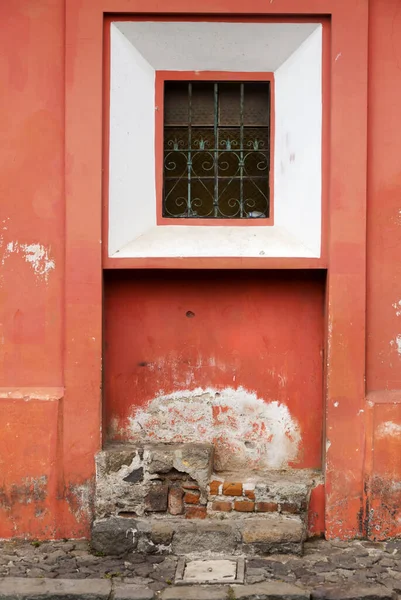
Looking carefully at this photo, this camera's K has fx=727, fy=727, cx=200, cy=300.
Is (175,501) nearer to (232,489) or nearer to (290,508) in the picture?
(232,489)

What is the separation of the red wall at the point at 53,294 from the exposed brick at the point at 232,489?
0.99 metres

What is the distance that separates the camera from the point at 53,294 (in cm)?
569

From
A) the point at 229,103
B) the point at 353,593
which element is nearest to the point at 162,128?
the point at 229,103

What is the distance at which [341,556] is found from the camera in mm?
5312

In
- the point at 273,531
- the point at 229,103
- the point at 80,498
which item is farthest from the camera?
the point at 229,103

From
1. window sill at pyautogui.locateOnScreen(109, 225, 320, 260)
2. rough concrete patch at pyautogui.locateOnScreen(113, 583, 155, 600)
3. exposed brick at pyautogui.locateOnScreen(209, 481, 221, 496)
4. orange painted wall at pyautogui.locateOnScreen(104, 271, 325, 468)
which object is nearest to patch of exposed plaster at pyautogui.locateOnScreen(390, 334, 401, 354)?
orange painted wall at pyautogui.locateOnScreen(104, 271, 325, 468)

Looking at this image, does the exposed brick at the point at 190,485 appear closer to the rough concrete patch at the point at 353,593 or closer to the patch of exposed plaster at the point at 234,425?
the patch of exposed plaster at the point at 234,425

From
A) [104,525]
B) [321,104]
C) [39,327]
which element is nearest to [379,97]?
[321,104]

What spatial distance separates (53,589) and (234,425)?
189 cm

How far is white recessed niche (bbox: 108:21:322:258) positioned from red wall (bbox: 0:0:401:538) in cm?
41

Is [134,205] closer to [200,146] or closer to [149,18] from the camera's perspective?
[200,146]

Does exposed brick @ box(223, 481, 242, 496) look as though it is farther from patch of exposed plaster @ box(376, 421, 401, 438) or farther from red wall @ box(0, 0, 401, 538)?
patch of exposed plaster @ box(376, 421, 401, 438)

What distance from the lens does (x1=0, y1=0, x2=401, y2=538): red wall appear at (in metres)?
5.57

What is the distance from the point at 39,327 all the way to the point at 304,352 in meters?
2.12
